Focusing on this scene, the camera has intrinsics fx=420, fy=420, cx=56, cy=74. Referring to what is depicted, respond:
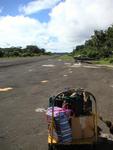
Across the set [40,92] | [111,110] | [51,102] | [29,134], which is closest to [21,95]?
[40,92]

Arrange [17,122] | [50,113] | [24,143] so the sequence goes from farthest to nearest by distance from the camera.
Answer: [17,122]
[24,143]
[50,113]

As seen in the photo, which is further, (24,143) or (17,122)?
(17,122)

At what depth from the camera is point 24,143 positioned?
9.30 metres

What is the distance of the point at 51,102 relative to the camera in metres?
8.62

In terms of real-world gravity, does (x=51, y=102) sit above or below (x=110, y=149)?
above

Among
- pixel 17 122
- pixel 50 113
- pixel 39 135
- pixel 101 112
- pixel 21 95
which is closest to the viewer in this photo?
pixel 50 113

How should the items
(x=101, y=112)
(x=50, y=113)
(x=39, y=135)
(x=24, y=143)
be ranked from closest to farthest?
1. (x=50, y=113)
2. (x=24, y=143)
3. (x=39, y=135)
4. (x=101, y=112)

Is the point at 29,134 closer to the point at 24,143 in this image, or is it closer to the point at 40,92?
the point at 24,143

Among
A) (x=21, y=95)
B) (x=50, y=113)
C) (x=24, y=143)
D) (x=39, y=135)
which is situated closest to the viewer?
(x=50, y=113)

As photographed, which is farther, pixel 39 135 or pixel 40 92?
pixel 40 92

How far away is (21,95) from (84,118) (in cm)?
1015

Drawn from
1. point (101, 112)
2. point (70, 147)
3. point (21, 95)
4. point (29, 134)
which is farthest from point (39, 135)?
point (21, 95)

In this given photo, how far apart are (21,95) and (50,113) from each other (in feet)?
33.5

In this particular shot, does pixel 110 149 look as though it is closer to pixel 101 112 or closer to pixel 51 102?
pixel 51 102
